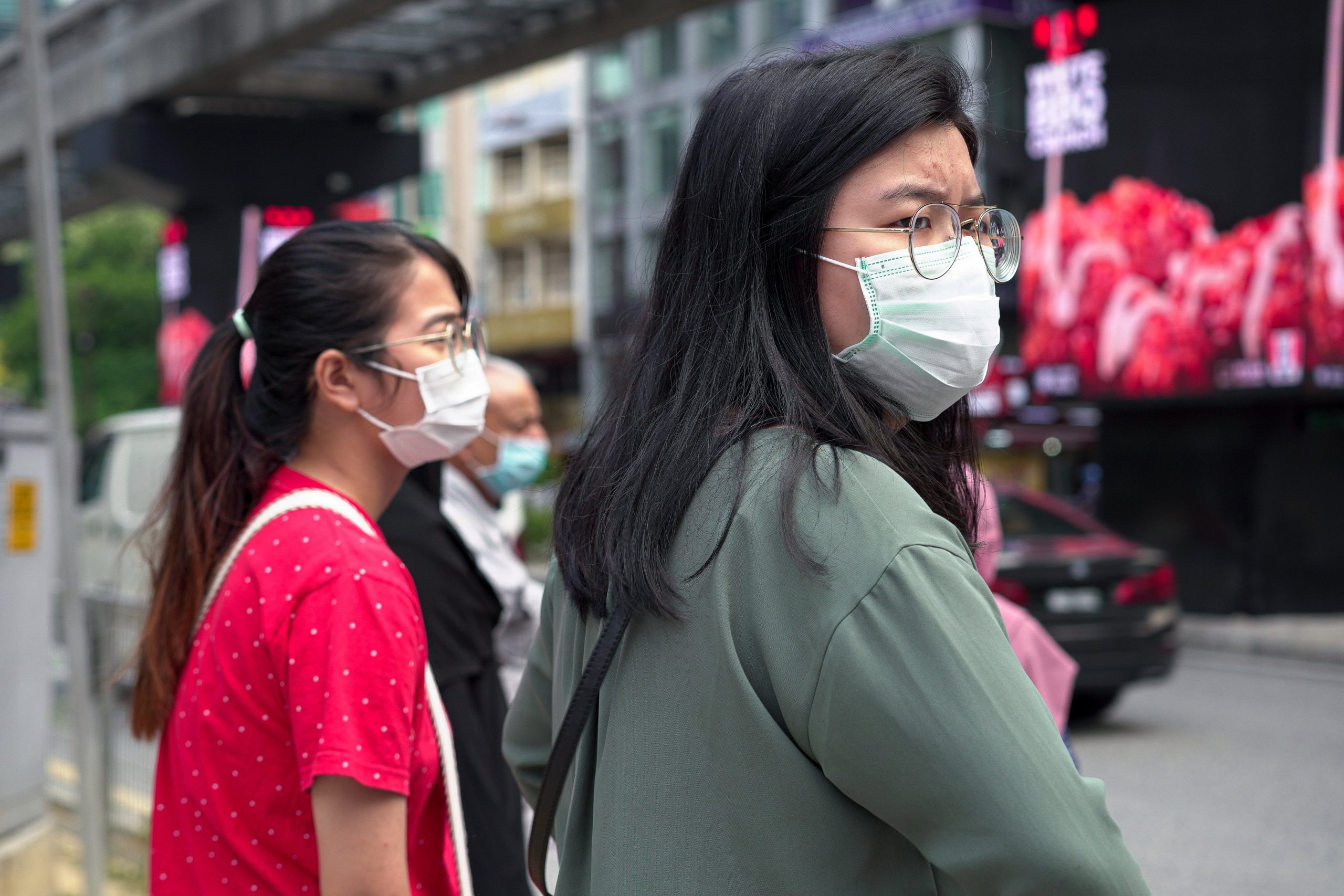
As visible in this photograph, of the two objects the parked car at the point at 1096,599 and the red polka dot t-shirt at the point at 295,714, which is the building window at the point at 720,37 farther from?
the red polka dot t-shirt at the point at 295,714

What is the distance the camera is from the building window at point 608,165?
3634cm

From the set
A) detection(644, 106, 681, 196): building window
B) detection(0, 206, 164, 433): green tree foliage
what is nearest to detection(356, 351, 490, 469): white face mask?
detection(644, 106, 681, 196): building window

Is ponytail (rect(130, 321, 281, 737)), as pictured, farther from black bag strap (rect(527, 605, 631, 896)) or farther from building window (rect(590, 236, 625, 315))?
building window (rect(590, 236, 625, 315))

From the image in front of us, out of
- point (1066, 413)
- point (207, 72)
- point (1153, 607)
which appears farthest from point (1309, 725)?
point (1066, 413)

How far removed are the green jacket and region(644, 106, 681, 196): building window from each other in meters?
34.0

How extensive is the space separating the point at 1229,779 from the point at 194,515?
21.2 ft

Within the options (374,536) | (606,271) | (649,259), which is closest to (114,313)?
(606,271)

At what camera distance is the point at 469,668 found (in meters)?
2.68

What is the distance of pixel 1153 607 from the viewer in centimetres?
820

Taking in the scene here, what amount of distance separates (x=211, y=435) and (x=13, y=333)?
51537 millimetres

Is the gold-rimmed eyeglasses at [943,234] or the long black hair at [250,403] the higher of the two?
the gold-rimmed eyeglasses at [943,234]

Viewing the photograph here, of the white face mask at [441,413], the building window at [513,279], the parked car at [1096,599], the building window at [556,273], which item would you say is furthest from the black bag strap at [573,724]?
the building window at [513,279]

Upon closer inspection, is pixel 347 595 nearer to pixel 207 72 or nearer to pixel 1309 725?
pixel 1309 725

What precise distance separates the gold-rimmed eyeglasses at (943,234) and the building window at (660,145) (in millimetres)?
33564
